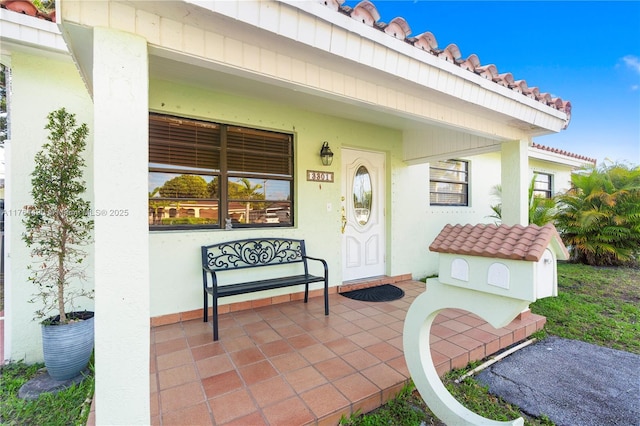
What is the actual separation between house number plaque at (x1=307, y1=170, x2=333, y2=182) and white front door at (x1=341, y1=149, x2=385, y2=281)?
0.38 metres

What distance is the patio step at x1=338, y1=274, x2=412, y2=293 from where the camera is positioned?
4.37 metres

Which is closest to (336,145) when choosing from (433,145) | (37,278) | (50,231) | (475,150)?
(433,145)

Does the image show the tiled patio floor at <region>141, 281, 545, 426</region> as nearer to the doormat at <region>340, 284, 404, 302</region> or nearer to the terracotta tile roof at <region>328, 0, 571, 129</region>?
the doormat at <region>340, 284, 404, 302</region>

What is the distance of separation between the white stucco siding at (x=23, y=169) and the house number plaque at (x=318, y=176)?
2825 mm

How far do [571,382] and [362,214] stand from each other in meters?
3.18

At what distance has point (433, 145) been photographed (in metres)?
4.48

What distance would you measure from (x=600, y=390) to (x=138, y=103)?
376 cm

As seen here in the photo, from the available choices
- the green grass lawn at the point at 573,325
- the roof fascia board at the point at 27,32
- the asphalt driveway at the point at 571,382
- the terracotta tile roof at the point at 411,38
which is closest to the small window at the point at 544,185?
the green grass lawn at the point at 573,325

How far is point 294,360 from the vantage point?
7.74 feet

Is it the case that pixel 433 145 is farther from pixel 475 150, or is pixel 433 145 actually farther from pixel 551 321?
pixel 551 321

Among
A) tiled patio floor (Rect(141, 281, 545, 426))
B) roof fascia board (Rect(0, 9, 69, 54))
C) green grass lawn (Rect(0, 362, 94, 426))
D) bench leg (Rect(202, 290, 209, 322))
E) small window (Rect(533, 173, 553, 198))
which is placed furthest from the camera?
small window (Rect(533, 173, 553, 198))

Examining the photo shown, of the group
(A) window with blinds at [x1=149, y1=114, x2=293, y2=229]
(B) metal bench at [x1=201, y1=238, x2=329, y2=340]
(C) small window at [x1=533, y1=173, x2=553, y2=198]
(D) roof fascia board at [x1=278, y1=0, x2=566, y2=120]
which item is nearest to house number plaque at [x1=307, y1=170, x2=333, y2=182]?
(A) window with blinds at [x1=149, y1=114, x2=293, y2=229]

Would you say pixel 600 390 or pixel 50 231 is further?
pixel 50 231

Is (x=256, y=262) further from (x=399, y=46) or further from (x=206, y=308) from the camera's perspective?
(x=399, y=46)
